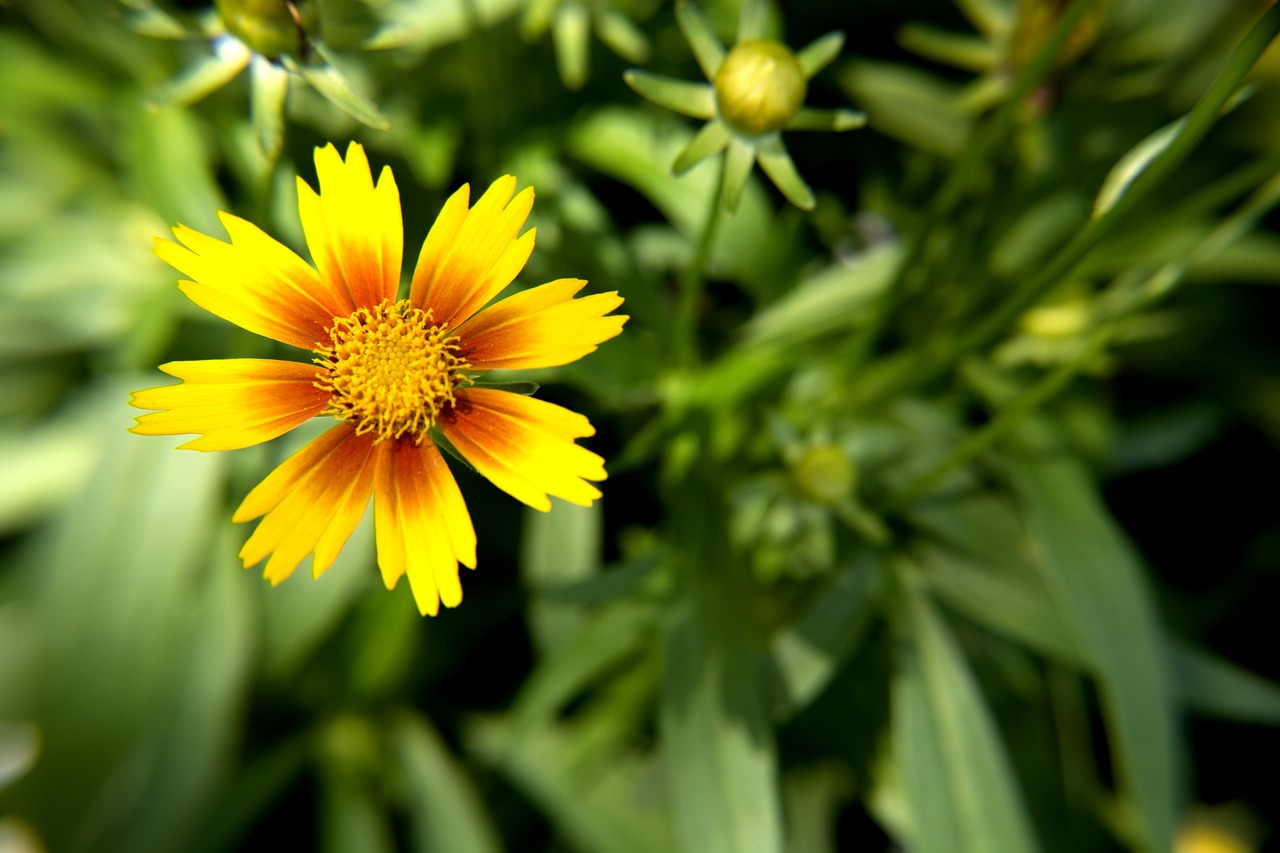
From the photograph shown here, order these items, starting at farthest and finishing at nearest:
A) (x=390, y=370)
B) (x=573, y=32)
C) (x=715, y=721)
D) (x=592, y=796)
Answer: (x=592, y=796) < (x=573, y=32) < (x=715, y=721) < (x=390, y=370)

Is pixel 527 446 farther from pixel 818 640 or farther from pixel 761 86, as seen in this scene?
pixel 818 640

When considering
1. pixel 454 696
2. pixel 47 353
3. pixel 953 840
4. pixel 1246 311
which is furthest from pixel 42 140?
pixel 1246 311

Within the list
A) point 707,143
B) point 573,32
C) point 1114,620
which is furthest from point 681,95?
point 1114,620

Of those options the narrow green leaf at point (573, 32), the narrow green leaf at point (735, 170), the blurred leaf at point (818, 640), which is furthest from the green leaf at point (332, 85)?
the blurred leaf at point (818, 640)

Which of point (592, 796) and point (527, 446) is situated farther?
point (592, 796)

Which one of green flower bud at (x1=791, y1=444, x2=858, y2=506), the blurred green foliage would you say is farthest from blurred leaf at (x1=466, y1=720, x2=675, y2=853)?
green flower bud at (x1=791, y1=444, x2=858, y2=506)

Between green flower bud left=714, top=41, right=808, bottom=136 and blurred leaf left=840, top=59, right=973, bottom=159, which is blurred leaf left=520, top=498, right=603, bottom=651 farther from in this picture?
blurred leaf left=840, top=59, right=973, bottom=159
